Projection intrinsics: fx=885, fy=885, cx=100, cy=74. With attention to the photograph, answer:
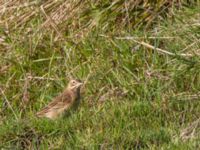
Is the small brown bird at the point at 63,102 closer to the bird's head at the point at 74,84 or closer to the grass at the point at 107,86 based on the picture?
the bird's head at the point at 74,84

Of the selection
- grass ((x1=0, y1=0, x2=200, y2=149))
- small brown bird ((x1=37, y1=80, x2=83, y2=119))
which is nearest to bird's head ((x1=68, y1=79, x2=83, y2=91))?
small brown bird ((x1=37, y1=80, x2=83, y2=119))

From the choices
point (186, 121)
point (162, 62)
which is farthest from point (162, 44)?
point (186, 121)

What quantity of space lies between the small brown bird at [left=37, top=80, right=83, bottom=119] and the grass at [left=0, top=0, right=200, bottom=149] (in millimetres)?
133

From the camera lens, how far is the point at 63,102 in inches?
331

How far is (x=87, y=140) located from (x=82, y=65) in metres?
2.30

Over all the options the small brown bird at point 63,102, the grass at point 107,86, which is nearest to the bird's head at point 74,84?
the small brown bird at point 63,102

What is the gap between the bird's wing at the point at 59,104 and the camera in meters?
8.23

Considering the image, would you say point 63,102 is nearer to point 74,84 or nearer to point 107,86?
point 74,84

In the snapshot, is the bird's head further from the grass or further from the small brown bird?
the grass

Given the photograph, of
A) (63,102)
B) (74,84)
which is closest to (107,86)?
(74,84)

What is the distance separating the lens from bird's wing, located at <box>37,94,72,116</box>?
8234 millimetres

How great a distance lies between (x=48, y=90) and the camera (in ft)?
30.0

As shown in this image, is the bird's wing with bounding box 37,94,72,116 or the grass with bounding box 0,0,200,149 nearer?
the grass with bounding box 0,0,200,149

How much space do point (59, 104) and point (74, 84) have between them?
0.32m
